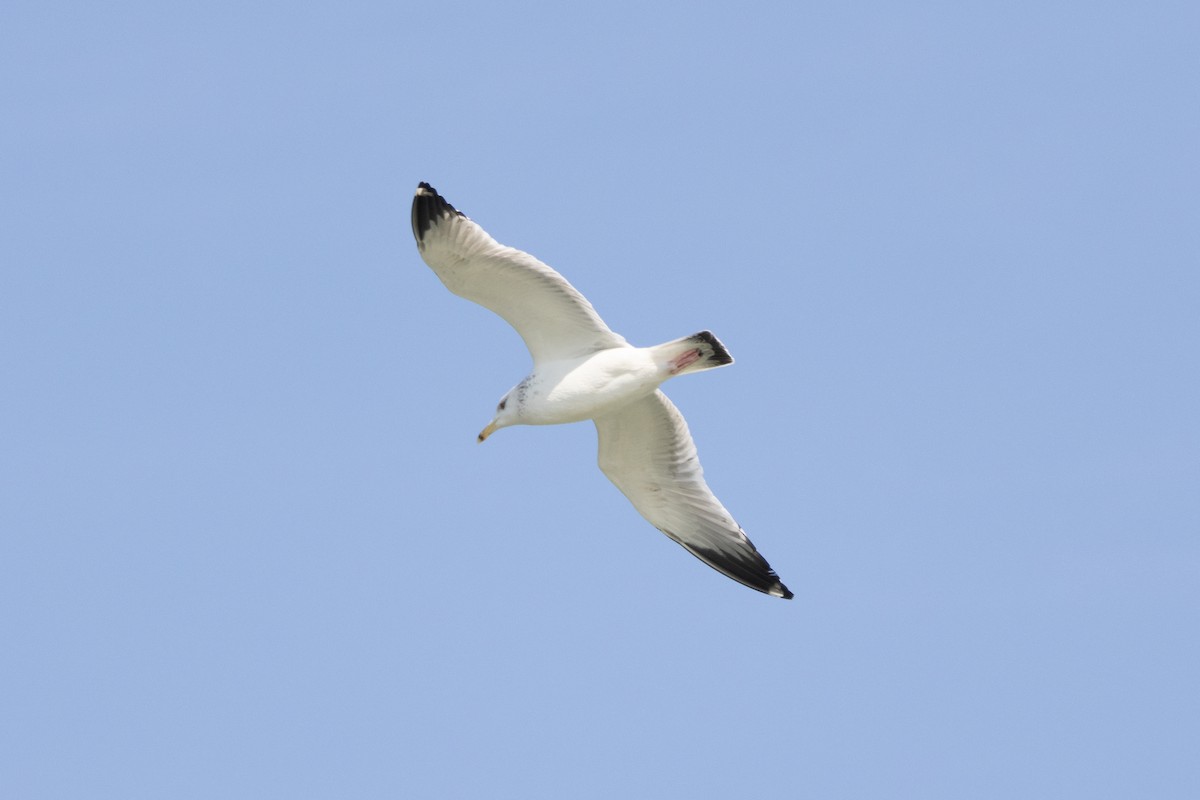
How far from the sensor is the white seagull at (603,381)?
12.3 meters

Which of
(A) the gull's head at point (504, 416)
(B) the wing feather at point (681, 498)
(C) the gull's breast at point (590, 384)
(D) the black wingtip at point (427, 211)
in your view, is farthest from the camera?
(B) the wing feather at point (681, 498)

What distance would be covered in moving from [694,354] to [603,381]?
706 mm

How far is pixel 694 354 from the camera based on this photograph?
12555mm

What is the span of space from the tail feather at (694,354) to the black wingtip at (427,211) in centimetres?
171

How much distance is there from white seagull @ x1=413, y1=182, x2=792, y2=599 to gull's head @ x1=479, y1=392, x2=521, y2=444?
0.01m

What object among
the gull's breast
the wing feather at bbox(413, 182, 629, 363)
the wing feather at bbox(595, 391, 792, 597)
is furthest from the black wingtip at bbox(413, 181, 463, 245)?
the wing feather at bbox(595, 391, 792, 597)

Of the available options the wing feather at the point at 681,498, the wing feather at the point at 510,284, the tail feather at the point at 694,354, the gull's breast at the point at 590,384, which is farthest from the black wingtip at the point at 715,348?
the wing feather at the point at 681,498

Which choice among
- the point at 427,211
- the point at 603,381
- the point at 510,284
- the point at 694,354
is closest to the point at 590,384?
the point at 603,381

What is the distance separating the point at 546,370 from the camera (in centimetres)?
1313

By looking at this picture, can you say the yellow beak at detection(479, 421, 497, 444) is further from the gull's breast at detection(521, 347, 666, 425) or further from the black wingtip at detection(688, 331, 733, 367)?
the black wingtip at detection(688, 331, 733, 367)

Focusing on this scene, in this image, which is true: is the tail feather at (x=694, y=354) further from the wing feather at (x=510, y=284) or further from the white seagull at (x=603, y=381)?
the wing feather at (x=510, y=284)

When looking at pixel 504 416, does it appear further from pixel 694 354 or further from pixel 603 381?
pixel 694 354

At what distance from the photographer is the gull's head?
44.0ft

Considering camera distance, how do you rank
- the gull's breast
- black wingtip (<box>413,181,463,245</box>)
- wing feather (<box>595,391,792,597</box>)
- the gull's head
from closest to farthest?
1. black wingtip (<box>413,181,463,245</box>)
2. the gull's breast
3. the gull's head
4. wing feather (<box>595,391,792,597</box>)
